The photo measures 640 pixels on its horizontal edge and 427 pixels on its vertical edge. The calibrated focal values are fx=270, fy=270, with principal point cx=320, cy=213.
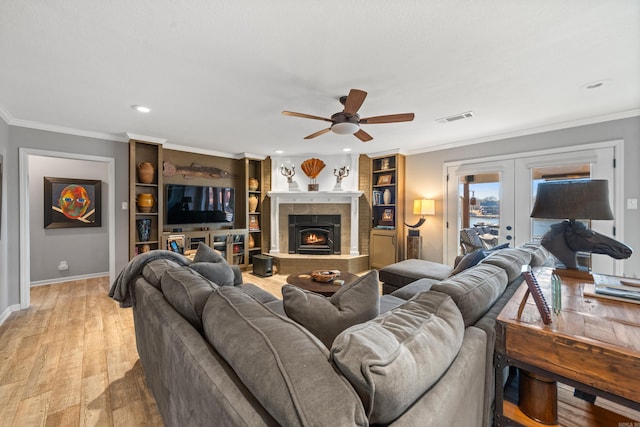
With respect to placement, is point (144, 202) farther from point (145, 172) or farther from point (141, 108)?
point (141, 108)

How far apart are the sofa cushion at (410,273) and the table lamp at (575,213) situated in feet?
4.31

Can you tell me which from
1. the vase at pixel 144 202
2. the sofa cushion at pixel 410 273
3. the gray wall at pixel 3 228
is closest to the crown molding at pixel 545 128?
the sofa cushion at pixel 410 273

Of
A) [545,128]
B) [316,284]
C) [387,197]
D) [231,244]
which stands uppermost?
[545,128]

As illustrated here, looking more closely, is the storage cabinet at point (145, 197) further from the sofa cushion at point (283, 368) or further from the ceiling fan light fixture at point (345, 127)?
the sofa cushion at point (283, 368)

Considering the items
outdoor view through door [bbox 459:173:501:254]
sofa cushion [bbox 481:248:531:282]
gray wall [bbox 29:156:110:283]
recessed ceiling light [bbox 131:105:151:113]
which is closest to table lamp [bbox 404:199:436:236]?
outdoor view through door [bbox 459:173:501:254]

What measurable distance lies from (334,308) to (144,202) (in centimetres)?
407

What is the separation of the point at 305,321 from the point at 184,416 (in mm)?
596

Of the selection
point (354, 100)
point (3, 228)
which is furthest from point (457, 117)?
point (3, 228)

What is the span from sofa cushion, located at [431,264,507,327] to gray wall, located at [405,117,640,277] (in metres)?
2.95

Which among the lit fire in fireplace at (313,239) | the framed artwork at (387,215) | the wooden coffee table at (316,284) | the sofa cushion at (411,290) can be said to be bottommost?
the wooden coffee table at (316,284)

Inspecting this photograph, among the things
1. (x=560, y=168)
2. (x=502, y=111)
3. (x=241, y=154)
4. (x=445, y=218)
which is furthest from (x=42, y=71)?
(x=560, y=168)

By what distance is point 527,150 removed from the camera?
3766 millimetres

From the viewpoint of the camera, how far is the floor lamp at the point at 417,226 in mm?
4613

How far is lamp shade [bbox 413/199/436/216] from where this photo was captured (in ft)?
15.1
